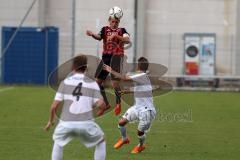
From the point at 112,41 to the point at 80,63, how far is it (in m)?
6.24

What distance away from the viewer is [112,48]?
19.1m

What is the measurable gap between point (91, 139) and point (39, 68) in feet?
102

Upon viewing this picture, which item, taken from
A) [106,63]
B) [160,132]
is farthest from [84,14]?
[106,63]

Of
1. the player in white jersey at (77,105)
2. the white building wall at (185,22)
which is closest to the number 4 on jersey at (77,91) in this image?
the player in white jersey at (77,105)

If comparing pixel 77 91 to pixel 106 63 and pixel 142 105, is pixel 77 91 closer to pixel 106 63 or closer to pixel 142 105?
pixel 142 105

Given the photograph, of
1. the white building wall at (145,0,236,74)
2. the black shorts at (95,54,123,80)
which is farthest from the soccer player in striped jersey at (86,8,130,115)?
the white building wall at (145,0,236,74)

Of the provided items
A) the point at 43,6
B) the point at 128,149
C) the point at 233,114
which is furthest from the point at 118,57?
the point at 43,6

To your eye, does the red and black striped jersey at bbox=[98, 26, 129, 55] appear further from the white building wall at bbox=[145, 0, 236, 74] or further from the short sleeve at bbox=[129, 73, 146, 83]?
the white building wall at bbox=[145, 0, 236, 74]

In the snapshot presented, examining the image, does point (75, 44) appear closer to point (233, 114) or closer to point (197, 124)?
point (233, 114)

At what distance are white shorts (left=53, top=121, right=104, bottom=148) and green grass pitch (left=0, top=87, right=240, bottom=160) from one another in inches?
117

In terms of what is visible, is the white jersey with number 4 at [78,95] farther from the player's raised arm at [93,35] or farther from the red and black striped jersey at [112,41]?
the red and black striped jersey at [112,41]

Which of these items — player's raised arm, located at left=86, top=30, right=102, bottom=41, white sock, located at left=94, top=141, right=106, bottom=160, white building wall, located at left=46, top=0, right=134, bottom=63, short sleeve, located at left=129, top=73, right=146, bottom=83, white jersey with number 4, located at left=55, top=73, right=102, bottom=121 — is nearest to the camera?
white jersey with number 4, located at left=55, top=73, right=102, bottom=121

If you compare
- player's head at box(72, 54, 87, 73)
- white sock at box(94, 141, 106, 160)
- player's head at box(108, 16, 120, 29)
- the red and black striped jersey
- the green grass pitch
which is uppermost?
player's head at box(108, 16, 120, 29)

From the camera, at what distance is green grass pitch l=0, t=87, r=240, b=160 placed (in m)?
16.7
